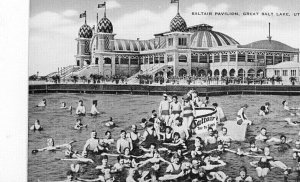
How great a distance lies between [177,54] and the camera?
185 inches

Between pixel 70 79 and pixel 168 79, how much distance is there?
3.88 ft

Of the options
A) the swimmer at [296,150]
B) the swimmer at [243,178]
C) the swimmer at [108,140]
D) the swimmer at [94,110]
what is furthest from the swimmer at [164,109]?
the swimmer at [296,150]

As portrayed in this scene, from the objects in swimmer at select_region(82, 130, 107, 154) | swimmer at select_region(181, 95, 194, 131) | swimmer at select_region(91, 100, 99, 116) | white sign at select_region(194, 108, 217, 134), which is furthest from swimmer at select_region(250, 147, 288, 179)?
swimmer at select_region(91, 100, 99, 116)

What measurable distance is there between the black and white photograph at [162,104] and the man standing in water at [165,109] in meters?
0.01

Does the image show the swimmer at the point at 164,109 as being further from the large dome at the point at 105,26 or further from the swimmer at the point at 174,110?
the large dome at the point at 105,26

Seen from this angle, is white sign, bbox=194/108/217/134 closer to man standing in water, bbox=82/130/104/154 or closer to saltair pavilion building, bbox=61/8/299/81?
saltair pavilion building, bbox=61/8/299/81

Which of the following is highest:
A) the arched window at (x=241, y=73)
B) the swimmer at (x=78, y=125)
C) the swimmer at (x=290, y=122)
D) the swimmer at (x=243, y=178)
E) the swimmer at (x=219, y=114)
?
the arched window at (x=241, y=73)

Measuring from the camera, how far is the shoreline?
4.60 m

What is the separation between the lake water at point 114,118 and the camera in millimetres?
4406

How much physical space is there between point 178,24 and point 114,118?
4.31 feet

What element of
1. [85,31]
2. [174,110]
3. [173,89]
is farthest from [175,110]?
[85,31]

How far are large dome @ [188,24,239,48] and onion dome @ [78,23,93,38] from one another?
1166 millimetres

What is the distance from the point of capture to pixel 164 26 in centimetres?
457

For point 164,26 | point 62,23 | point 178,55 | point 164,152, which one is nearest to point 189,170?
point 164,152
